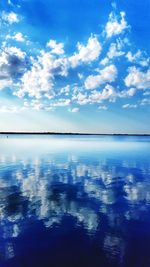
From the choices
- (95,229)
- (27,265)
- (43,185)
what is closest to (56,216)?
(95,229)

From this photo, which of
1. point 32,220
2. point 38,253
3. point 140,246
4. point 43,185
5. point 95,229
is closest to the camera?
point 38,253

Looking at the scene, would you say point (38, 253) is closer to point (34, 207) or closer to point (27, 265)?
point (27, 265)

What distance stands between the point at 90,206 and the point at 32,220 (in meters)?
4.72

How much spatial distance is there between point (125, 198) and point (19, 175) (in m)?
14.6

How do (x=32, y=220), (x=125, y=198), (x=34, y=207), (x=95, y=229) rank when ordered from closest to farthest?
(x=95, y=229) < (x=32, y=220) < (x=34, y=207) < (x=125, y=198)

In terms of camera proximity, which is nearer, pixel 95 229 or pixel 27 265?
pixel 27 265

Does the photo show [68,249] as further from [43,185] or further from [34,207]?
[43,185]

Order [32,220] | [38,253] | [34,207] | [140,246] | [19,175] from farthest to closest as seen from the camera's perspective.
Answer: [19,175]
[34,207]
[32,220]
[140,246]
[38,253]

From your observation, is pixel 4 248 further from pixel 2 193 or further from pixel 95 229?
pixel 2 193

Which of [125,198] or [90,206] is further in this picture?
[125,198]

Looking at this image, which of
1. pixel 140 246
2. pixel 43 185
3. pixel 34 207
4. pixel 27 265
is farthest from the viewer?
pixel 43 185

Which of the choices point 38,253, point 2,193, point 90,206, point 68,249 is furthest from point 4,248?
point 2,193

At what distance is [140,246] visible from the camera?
11.6 metres

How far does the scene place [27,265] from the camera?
9797 millimetres
